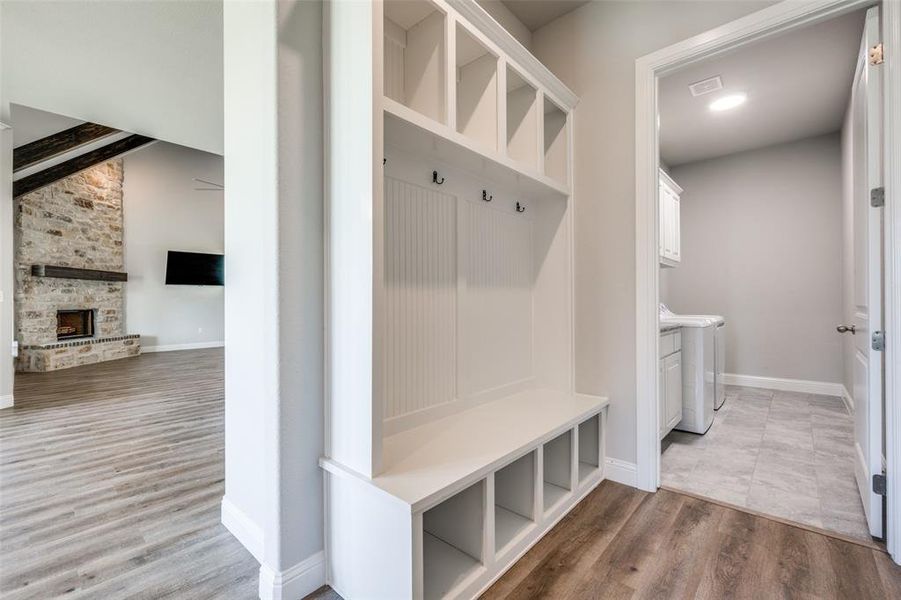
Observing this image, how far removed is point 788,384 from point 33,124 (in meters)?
9.45

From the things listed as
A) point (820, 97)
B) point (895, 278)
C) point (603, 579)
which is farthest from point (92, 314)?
point (820, 97)

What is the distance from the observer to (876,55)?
1665 mm

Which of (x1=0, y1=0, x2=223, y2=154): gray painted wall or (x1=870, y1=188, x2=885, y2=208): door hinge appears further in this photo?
(x1=0, y1=0, x2=223, y2=154): gray painted wall

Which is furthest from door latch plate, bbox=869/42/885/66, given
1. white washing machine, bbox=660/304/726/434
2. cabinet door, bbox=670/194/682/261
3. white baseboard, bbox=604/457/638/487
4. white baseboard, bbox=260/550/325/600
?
white baseboard, bbox=260/550/325/600

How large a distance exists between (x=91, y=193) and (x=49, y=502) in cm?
661

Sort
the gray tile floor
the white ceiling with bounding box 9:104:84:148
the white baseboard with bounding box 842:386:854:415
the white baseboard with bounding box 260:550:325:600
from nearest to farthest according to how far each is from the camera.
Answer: the white baseboard with bounding box 260:550:325:600 → the gray tile floor → the white baseboard with bounding box 842:386:854:415 → the white ceiling with bounding box 9:104:84:148

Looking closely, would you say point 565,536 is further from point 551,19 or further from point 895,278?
point 551,19

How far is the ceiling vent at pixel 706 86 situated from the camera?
3127mm

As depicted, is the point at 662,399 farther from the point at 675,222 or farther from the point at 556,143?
the point at 675,222

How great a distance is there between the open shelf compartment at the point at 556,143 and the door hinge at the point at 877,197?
134 centimetres

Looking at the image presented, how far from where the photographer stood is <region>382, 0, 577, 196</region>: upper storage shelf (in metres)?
1.63

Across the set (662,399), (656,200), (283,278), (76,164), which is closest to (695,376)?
(662,399)

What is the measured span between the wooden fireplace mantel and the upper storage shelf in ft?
22.7

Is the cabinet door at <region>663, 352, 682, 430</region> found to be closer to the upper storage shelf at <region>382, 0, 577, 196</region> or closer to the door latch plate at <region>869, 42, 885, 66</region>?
the upper storage shelf at <region>382, 0, 577, 196</region>
